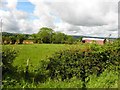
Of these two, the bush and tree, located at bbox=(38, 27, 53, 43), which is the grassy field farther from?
tree, located at bbox=(38, 27, 53, 43)

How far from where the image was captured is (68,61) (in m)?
9.22

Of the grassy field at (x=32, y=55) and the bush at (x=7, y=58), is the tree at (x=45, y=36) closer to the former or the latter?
the grassy field at (x=32, y=55)

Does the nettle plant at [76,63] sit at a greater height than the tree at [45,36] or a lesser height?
lesser

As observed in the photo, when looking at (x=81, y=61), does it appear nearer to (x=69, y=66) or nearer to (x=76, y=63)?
(x=76, y=63)

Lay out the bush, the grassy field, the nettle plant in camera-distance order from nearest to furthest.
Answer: the bush → the nettle plant → the grassy field

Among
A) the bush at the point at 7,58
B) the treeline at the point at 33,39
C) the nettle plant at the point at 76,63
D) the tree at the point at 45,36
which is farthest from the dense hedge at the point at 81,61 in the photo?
the tree at the point at 45,36

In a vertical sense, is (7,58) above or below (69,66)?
above

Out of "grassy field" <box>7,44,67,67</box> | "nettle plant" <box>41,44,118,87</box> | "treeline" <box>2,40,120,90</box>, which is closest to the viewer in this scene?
"treeline" <box>2,40,120,90</box>

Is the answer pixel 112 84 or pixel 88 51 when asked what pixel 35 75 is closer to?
pixel 88 51

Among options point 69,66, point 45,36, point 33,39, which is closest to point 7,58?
point 69,66

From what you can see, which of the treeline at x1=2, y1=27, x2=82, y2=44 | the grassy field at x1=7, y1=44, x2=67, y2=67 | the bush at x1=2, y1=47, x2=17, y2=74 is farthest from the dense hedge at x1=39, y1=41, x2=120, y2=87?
the bush at x1=2, y1=47, x2=17, y2=74

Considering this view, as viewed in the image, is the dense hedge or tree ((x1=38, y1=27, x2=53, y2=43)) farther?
tree ((x1=38, y1=27, x2=53, y2=43))

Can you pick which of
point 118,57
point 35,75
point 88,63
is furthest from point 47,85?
point 118,57

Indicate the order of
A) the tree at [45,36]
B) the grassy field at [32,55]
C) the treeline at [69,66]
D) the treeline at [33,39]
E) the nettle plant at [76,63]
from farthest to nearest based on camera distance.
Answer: the tree at [45,36]
the treeline at [33,39]
the grassy field at [32,55]
the nettle plant at [76,63]
the treeline at [69,66]
